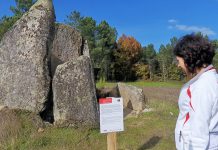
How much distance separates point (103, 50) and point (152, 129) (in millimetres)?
49200

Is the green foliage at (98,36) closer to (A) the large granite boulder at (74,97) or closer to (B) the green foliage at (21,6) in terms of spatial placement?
(B) the green foliage at (21,6)

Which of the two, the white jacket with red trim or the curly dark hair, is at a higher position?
the curly dark hair

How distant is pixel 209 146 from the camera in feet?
11.7

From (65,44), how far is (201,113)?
11153mm

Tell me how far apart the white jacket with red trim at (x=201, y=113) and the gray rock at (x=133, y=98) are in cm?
1103

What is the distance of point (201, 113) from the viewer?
349cm

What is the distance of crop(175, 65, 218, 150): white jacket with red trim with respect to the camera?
3.49m

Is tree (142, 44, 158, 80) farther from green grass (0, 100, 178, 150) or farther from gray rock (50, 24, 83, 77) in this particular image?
green grass (0, 100, 178, 150)

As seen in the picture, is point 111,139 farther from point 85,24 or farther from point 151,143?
point 85,24

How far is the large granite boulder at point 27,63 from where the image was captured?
1148 centimetres

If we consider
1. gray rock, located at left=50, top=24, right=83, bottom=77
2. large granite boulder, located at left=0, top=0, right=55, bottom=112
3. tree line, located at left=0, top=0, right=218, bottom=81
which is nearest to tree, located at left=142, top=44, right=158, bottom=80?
tree line, located at left=0, top=0, right=218, bottom=81

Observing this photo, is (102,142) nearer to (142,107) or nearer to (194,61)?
(142,107)

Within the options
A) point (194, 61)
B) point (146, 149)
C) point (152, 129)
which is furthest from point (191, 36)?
point (152, 129)

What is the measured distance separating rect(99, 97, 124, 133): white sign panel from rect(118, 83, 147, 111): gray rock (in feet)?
23.1
